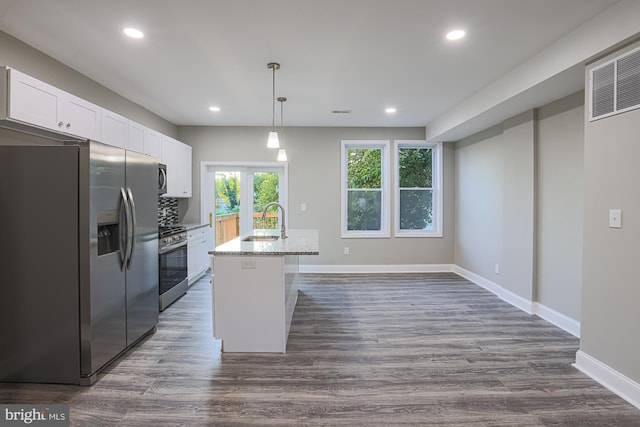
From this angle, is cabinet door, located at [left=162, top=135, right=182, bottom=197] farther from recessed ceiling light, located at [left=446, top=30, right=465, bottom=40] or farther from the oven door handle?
recessed ceiling light, located at [left=446, top=30, right=465, bottom=40]

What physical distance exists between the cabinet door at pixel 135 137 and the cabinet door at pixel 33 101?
1086 millimetres

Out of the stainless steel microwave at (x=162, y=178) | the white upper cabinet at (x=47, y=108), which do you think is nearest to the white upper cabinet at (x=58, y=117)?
the white upper cabinet at (x=47, y=108)

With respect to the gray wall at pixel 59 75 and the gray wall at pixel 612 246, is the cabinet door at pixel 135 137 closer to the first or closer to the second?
the gray wall at pixel 59 75

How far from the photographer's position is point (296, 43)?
275 cm

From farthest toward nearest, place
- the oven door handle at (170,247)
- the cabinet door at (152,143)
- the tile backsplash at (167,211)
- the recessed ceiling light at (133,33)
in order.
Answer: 1. the tile backsplash at (167,211)
2. the cabinet door at (152,143)
3. the oven door handle at (170,247)
4. the recessed ceiling light at (133,33)

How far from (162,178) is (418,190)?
425 centimetres

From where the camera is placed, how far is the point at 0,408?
2.04 m

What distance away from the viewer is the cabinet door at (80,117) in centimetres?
279

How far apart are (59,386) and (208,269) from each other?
3.56 metres

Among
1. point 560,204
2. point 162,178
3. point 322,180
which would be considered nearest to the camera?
point 560,204

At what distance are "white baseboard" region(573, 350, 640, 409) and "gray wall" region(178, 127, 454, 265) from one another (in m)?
3.41

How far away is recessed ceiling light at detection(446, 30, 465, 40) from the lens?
255 cm

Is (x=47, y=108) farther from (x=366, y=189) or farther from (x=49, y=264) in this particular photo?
(x=366, y=189)

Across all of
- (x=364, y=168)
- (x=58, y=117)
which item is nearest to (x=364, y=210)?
(x=364, y=168)
